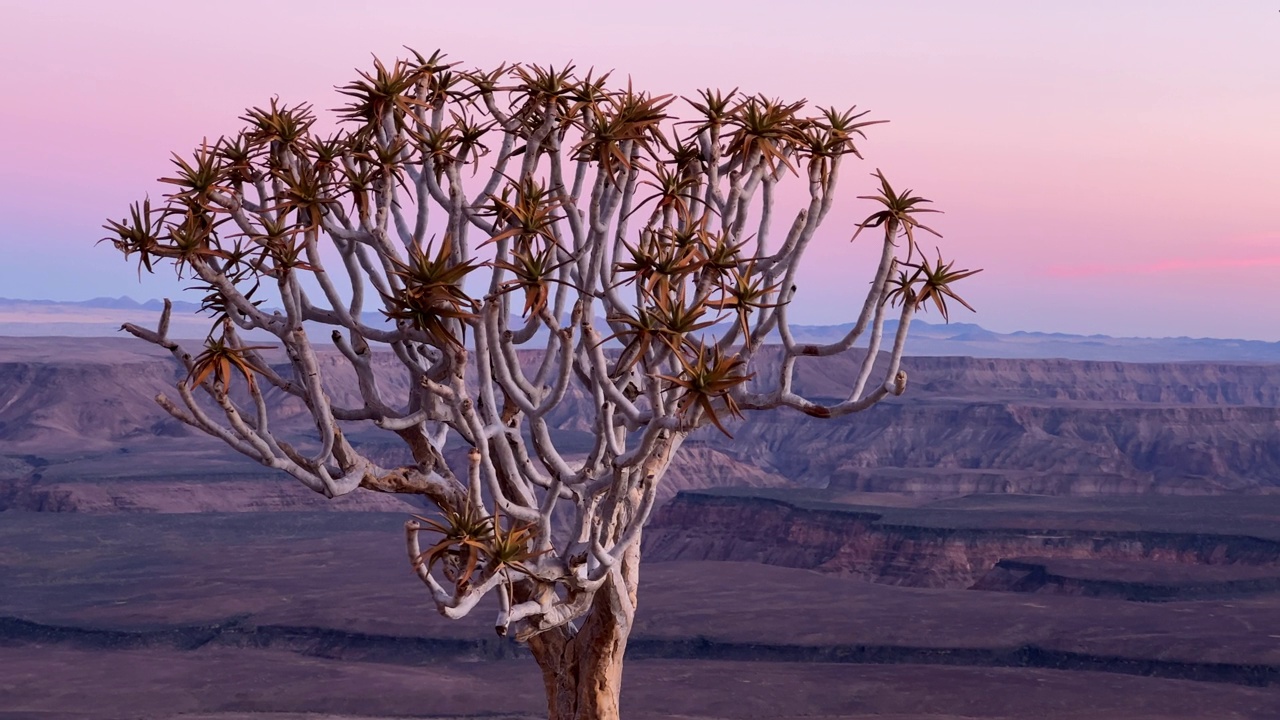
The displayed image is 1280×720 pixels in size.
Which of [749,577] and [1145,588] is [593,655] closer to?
[749,577]

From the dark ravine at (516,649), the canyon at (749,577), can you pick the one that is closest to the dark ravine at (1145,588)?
the canyon at (749,577)

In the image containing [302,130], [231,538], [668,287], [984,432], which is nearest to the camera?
[668,287]

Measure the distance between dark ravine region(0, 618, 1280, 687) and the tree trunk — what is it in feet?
119

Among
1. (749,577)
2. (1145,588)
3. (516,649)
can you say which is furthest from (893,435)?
(516,649)

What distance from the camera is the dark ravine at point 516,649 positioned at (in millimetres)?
49188

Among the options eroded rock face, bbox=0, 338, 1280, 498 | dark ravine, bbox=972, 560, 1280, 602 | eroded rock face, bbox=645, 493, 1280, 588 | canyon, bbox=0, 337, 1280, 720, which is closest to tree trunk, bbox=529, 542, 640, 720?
canyon, bbox=0, 337, 1280, 720

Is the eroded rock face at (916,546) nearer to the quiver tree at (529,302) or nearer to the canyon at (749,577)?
the canyon at (749,577)

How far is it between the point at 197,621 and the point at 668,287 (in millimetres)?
48709

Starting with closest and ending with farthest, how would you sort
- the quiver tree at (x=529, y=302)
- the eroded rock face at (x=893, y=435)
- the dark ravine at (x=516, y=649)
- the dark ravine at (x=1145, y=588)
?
1. the quiver tree at (x=529, y=302)
2. the dark ravine at (x=516, y=649)
3. the dark ravine at (x=1145, y=588)
4. the eroded rock face at (x=893, y=435)

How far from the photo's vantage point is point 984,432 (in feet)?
413

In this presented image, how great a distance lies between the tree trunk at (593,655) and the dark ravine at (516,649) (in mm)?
36201

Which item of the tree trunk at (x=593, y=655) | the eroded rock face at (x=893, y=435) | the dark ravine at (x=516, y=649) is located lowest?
the dark ravine at (x=516, y=649)

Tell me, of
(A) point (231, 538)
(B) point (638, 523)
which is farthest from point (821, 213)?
(A) point (231, 538)

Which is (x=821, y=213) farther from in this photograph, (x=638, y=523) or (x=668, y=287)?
(x=638, y=523)
